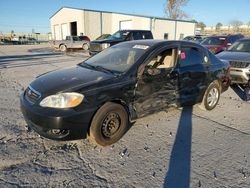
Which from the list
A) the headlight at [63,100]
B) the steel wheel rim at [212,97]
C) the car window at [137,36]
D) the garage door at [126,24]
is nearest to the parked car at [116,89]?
the headlight at [63,100]

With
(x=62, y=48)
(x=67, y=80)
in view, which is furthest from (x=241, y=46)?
(x=62, y=48)

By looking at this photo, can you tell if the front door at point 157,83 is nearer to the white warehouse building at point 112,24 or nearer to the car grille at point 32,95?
the car grille at point 32,95

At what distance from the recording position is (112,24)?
112 ft

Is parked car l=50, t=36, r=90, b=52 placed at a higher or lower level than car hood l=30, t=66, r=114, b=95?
higher

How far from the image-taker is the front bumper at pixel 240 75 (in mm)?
6781

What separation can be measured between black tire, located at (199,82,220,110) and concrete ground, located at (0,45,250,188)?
657mm

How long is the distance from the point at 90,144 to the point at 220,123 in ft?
8.81

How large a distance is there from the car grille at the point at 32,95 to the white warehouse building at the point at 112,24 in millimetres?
29943

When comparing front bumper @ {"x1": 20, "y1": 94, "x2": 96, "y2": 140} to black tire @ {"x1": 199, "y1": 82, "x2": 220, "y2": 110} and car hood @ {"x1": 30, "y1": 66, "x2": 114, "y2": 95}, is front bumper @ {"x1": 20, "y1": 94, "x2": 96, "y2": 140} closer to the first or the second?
car hood @ {"x1": 30, "y1": 66, "x2": 114, "y2": 95}

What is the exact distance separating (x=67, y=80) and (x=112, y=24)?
3251 centimetres

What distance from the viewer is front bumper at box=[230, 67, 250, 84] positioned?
22.2 ft

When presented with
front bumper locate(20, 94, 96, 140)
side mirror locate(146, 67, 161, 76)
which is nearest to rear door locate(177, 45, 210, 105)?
side mirror locate(146, 67, 161, 76)

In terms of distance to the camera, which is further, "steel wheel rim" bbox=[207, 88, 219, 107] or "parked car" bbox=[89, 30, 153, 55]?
"parked car" bbox=[89, 30, 153, 55]

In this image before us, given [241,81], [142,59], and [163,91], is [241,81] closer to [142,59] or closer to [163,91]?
[163,91]
